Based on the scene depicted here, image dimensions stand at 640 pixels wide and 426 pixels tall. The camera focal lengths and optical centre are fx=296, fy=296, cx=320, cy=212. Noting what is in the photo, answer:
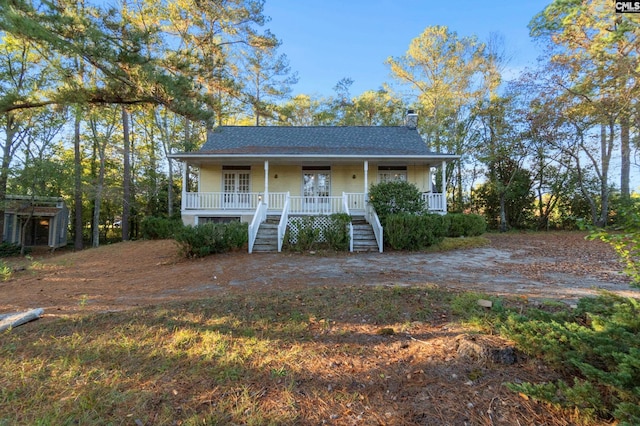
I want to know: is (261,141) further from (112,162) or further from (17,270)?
(112,162)

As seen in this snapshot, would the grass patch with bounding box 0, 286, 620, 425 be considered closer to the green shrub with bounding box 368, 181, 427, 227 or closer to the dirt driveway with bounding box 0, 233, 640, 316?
the dirt driveway with bounding box 0, 233, 640, 316

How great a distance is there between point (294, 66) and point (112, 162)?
47.0ft

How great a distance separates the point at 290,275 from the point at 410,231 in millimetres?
4695

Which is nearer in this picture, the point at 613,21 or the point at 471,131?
the point at 613,21

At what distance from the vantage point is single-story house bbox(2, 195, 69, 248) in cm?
1650

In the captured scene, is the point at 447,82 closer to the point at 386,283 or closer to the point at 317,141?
the point at 317,141

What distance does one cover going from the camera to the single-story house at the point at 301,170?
12.3m

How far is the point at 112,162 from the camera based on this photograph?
20.4 m

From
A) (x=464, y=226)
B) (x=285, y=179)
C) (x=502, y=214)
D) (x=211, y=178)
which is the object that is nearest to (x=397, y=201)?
(x=464, y=226)

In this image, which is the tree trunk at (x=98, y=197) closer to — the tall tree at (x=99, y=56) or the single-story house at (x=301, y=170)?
the single-story house at (x=301, y=170)

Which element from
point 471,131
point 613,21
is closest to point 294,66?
point 471,131

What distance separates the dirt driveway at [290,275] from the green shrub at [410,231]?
490mm

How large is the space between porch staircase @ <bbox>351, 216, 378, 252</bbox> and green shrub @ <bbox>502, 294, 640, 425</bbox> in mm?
6793

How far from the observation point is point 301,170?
1416cm
